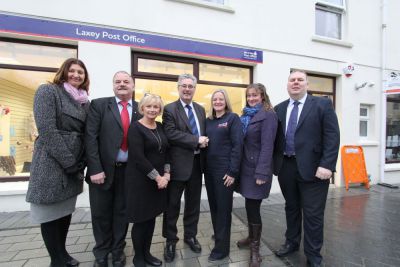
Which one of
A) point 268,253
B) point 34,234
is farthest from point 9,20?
point 268,253

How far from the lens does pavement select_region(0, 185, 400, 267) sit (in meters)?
2.82

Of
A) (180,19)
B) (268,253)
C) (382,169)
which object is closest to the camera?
(268,253)

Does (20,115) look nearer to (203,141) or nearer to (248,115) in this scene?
(203,141)

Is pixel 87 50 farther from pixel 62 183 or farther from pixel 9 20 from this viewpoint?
pixel 62 183

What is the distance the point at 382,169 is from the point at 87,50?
8206 mm

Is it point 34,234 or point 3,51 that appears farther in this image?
point 3,51

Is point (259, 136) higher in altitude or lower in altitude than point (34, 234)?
higher

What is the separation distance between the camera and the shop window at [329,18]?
651 cm

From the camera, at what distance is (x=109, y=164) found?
8.07ft

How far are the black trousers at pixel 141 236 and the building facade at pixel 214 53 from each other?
9.75 feet

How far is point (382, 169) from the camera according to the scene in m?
6.84

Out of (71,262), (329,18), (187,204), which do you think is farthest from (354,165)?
(71,262)

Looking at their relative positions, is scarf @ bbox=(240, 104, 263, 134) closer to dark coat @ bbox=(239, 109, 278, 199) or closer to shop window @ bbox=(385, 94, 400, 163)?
dark coat @ bbox=(239, 109, 278, 199)

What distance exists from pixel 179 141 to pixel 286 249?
1.92 meters
